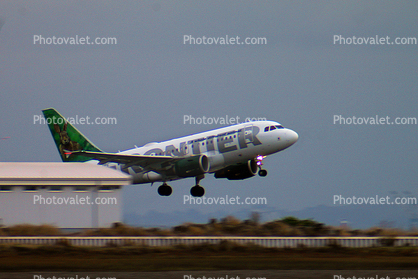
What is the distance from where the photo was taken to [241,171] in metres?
50.7

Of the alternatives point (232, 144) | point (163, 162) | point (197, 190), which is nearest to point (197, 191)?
point (197, 190)

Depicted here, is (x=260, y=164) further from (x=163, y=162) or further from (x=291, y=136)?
(x=163, y=162)

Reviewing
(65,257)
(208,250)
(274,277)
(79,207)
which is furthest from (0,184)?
(274,277)

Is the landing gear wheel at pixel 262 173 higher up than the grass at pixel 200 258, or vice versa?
the landing gear wheel at pixel 262 173

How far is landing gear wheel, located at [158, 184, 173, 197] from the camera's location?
1997 inches

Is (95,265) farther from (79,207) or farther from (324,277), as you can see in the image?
(79,207)

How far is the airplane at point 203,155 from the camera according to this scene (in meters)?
44.1

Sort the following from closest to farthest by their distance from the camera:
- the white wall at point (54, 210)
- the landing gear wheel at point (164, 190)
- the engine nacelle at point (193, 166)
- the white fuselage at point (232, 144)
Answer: the white wall at point (54, 210)
the white fuselage at point (232, 144)
the engine nacelle at point (193, 166)
the landing gear wheel at point (164, 190)

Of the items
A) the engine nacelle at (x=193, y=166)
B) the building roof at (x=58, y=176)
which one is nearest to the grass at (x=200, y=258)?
the building roof at (x=58, y=176)

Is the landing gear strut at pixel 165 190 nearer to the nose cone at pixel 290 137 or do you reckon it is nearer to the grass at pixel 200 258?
the nose cone at pixel 290 137

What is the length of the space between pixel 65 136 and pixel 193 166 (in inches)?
673

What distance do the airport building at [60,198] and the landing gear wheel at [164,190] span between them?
349 inches

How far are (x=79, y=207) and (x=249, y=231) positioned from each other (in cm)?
1080

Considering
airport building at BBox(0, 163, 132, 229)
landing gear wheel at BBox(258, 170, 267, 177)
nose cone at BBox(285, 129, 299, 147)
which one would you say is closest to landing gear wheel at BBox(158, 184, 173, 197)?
landing gear wheel at BBox(258, 170, 267, 177)
